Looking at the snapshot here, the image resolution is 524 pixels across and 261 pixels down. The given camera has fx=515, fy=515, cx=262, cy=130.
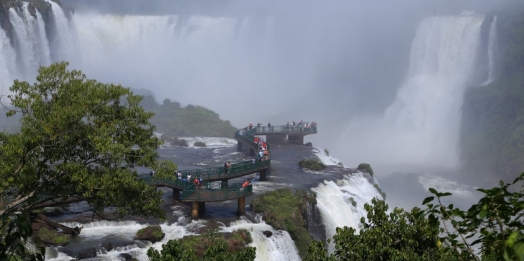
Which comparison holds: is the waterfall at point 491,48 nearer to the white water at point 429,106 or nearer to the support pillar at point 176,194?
the white water at point 429,106

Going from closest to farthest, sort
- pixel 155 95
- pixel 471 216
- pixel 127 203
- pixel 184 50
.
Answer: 1. pixel 471 216
2. pixel 127 203
3. pixel 155 95
4. pixel 184 50

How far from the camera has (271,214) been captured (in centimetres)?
2023

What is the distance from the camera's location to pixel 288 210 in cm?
2086

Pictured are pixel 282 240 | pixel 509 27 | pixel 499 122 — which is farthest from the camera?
pixel 509 27

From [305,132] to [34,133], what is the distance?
100 feet

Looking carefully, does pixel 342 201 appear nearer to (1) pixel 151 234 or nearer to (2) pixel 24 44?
(1) pixel 151 234

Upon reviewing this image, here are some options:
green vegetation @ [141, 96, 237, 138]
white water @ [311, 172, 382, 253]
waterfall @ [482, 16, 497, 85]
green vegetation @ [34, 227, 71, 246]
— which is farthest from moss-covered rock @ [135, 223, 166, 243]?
waterfall @ [482, 16, 497, 85]

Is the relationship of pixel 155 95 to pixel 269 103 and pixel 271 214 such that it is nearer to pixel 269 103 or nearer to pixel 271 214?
pixel 269 103

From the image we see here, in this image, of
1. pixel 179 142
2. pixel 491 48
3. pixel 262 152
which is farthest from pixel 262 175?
pixel 491 48

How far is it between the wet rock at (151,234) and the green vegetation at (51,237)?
228 cm

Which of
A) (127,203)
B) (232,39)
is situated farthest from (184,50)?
(127,203)

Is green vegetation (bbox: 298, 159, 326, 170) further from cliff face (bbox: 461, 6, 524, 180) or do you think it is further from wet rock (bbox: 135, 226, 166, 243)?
cliff face (bbox: 461, 6, 524, 180)

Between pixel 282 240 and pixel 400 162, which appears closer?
pixel 282 240

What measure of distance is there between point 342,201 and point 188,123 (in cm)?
2876
